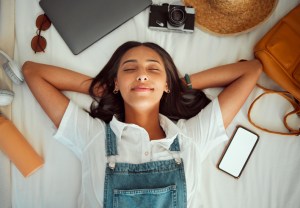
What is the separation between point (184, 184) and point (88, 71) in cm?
57

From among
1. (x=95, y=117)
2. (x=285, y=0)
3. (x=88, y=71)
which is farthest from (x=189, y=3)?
(x=95, y=117)

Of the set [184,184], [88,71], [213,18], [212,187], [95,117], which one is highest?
[213,18]

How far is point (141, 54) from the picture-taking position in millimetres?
1104

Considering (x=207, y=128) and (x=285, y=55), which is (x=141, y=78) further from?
(x=285, y=55)

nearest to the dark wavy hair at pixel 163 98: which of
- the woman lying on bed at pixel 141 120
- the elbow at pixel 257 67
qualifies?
the woman lying on bed at pixel 141 120

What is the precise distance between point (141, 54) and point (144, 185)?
0.44 meters

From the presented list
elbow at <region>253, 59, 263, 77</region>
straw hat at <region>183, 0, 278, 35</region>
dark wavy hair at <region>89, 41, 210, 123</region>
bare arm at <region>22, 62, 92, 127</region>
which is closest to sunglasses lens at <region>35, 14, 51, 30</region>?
bare arm at <region>22, 62, 92, 127</region>

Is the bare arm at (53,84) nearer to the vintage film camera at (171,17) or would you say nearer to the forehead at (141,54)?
the forehead at (141,54)

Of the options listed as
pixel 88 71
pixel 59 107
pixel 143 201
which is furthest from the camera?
pixel 88 71

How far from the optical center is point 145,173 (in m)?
1.04

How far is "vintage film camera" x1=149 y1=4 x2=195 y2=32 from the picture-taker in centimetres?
124

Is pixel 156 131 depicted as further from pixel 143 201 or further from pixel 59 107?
pixel 59 107

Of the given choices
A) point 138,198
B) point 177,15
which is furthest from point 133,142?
point 177,15

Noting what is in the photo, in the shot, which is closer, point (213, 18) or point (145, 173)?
point (145, 173)
